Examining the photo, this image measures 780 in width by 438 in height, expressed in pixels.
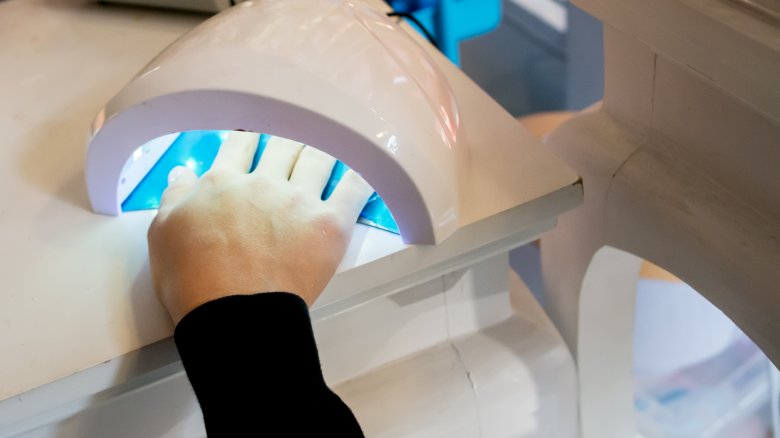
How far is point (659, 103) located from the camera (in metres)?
0.60

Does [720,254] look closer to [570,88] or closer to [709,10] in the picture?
[709,10]

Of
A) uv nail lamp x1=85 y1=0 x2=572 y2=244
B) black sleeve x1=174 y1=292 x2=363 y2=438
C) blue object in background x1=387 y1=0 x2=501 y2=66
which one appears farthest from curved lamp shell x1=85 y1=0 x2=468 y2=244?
blue object in background x1=387 y1=0 x2=501 y2=66

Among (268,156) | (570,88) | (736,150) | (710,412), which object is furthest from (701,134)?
(570,88)

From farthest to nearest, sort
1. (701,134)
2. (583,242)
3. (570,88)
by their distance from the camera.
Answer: (570,88) → (583,242) → (701,134)

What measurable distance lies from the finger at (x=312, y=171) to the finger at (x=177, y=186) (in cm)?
8

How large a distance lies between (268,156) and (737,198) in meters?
0.33

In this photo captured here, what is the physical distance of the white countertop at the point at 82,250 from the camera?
1.61 feet

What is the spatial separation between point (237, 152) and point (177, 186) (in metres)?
0.05

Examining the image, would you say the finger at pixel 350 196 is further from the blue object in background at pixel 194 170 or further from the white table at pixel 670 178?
the white table at pixel 670 178

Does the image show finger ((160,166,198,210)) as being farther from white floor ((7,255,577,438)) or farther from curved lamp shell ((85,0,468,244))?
white floor ((7,255,577,438))

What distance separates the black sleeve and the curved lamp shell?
0.35 feet

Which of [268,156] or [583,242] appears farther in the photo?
[583,242]

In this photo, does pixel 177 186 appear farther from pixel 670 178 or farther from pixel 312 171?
pixel 670 178

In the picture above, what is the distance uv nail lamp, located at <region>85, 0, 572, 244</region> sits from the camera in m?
0.47
